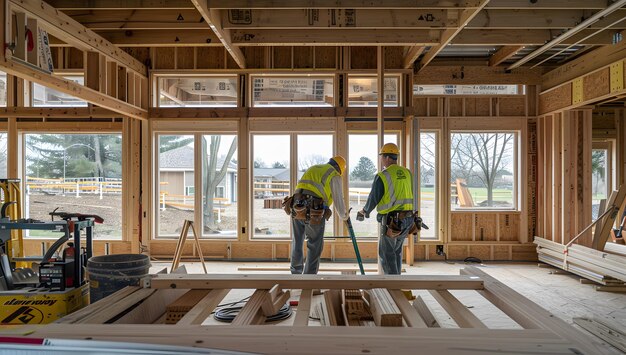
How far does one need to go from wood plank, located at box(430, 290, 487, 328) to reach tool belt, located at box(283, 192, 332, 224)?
270cm

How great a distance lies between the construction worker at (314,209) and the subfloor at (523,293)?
18.8 inches

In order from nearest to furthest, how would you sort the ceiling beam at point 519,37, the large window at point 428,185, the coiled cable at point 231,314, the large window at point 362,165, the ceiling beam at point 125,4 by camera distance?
the coiled cable at point 231,314 → the ceiling beam at point 125,4 → the ceiling beam at point 519,37 → the large window at point 362,165 → the large window at point 428,185

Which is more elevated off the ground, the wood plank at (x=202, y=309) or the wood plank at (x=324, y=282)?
the wood plank at (x=324, y=282)

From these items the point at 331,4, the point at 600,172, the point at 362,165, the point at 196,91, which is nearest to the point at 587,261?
the point at 362,165

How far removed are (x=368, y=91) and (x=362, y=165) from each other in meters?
1.47

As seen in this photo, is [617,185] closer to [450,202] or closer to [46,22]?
[450,202]

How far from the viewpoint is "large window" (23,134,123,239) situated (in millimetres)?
7969

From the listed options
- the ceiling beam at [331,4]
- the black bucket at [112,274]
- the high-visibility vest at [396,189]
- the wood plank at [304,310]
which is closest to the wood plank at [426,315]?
the wood plank at [304,310]

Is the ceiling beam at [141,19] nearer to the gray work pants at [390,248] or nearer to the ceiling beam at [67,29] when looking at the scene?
the ceiling beam at [67,29]

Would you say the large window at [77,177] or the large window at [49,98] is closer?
the large window at [49,98]

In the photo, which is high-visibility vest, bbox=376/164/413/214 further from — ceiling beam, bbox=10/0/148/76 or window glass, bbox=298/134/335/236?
ceiling beam, bbox=10/0/148/76

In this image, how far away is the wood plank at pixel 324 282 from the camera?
230cm

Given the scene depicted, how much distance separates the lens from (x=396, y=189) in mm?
4770

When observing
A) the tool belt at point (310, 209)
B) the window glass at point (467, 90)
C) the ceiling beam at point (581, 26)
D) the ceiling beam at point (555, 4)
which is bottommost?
the tool belt at point (310, 209)
